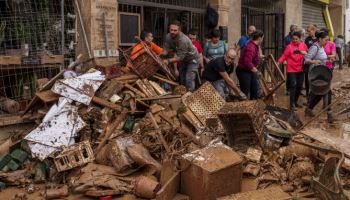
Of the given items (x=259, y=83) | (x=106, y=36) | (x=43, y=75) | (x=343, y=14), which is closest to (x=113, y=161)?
(x=43, y=75)

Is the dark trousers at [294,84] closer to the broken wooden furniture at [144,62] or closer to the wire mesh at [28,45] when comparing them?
the broken wooden furniture at [144,62]

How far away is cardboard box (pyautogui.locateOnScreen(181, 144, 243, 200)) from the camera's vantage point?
5.07 meters

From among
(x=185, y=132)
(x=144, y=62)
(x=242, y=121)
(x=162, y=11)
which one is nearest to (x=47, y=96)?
(x=144, y=62)

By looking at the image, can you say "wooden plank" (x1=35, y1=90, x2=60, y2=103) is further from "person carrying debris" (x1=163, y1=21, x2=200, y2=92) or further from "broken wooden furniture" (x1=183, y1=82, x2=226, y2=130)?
"person carrying debris" (x1=163, y1=21, x2=200, y2=92)

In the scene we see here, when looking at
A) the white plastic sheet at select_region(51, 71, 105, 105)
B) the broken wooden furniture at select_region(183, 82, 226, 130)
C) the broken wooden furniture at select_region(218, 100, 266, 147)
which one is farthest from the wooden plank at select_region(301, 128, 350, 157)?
the white plastic sheet at select_region(51, 71, 105, 105)

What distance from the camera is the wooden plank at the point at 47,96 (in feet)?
22.0

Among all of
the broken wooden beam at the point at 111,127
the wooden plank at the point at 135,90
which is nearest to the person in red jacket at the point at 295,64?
the wooden plank at the point at 135,90

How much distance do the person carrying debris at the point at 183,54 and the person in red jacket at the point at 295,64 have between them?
2645mm

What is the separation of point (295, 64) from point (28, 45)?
5.85 meters

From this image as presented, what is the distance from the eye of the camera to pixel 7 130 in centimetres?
691

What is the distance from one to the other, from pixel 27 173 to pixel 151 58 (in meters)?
2.82

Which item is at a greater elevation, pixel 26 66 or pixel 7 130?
pixel 26 66

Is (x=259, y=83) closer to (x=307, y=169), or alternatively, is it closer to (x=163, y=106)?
(x=163, y=106)

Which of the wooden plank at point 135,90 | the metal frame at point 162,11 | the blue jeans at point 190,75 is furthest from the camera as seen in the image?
the metal frame at point 162,11
